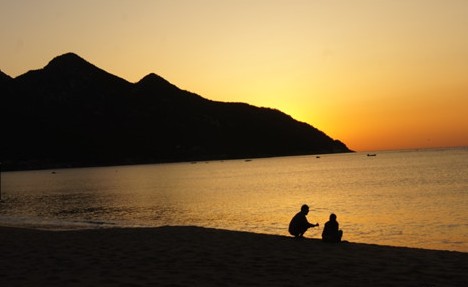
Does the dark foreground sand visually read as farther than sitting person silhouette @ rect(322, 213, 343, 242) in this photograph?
No

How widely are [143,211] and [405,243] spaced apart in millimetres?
32294

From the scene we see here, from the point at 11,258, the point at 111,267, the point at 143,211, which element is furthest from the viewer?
the point at 143,211

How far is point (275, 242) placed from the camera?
20734 mm

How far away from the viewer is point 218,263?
A: 1554 centimetres

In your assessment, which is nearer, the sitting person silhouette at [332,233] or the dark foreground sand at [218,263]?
the dark foreground sand at [218,263]

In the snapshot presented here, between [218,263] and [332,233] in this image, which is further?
[332,233]

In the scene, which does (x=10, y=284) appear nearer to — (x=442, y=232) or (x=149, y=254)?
(x=149, y=254)

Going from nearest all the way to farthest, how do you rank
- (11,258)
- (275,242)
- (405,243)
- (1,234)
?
(11,258), (275,242), (1,234), (405,243)

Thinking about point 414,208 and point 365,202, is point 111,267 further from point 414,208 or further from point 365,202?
point 365,202

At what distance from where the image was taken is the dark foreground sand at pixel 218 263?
42.4ft

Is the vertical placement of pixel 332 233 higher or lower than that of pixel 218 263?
higher

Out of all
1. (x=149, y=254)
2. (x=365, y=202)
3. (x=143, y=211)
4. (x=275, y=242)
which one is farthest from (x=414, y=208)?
(x=149, y=254)

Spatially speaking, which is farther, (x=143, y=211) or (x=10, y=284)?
(x=143, y=211)

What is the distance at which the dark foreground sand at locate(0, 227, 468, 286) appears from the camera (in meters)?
12.9
